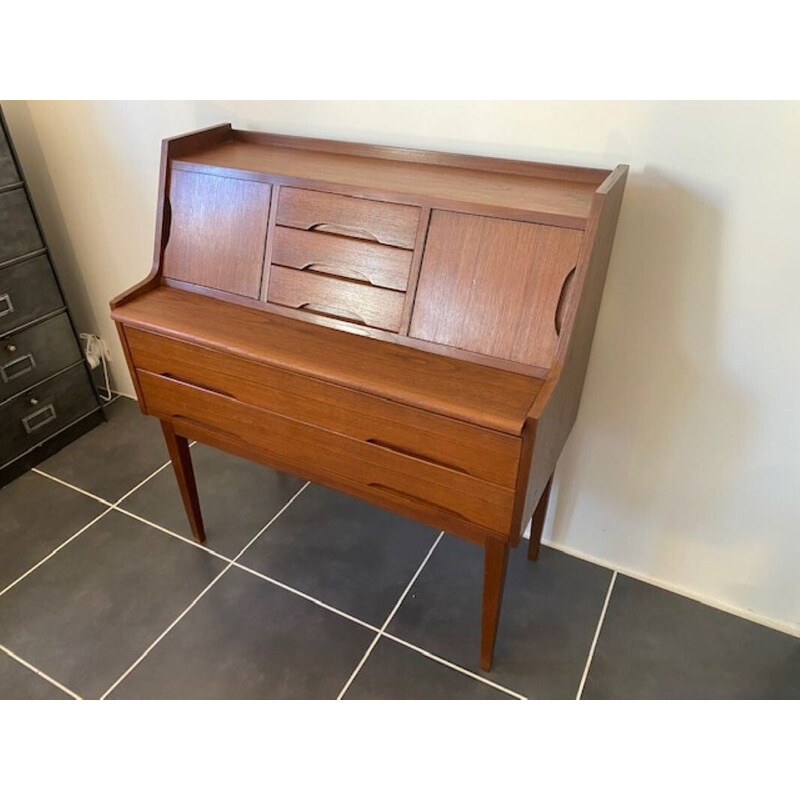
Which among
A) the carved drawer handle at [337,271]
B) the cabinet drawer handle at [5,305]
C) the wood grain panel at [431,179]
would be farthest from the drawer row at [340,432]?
the cabinet drawer handle at [5,305]

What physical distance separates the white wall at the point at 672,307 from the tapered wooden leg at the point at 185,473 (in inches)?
29.0

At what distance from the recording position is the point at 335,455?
125 cm

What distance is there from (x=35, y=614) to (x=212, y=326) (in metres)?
0.95

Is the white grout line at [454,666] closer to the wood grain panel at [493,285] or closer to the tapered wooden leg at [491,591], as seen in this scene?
the tapered wooden leg at [491,591]

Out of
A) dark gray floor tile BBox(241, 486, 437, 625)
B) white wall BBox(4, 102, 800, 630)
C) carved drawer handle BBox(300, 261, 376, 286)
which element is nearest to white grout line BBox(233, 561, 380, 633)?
dark gray floor tile BBox(241, 486, 437, 625)

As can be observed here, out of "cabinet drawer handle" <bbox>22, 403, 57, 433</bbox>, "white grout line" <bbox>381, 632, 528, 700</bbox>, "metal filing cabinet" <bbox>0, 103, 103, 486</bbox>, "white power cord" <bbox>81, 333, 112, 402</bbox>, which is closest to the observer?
"white grout line" <bbox>381, 632, 528, 700</bbox>

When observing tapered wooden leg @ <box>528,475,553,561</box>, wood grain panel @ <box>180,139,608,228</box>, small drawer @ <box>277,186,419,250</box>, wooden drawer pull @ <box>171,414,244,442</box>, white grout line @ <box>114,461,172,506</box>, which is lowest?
white grout line @ <box>114,461,172,506</box>

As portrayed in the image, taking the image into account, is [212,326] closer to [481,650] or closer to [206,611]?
[206,611]

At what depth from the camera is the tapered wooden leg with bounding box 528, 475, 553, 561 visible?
162cm

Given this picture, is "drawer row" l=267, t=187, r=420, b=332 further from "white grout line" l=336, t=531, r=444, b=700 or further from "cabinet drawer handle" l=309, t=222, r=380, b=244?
"white grout line" l=336, t=531, r=444, b=700

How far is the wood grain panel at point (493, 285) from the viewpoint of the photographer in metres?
1.10

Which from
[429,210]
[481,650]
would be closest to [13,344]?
[429,210]

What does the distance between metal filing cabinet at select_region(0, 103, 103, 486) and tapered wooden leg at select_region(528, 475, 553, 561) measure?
1.59m

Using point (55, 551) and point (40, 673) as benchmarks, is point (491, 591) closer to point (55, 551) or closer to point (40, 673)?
point (40, 673)
